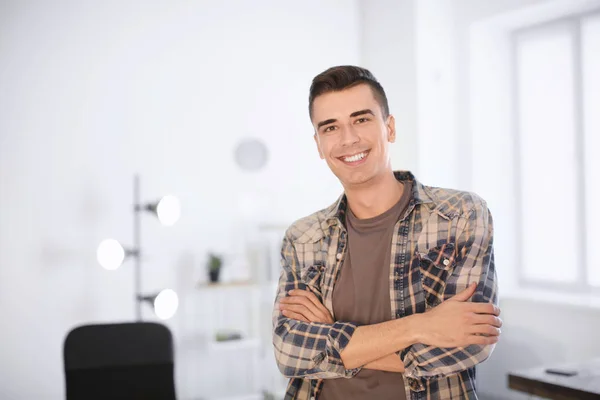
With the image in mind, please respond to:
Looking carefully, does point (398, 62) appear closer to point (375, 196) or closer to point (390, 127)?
point (390, 127)

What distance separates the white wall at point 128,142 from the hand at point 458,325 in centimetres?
262

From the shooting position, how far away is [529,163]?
4098mm

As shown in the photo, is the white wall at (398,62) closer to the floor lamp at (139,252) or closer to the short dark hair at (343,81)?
the floor lamp at (139,252)

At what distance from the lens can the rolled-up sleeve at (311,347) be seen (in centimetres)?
Answer: 145

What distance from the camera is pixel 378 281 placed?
1.51 metres

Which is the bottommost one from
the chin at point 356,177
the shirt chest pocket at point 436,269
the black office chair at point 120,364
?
the black office chair at point 120,364

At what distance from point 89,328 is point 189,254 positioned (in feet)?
5.30

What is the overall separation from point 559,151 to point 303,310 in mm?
2939

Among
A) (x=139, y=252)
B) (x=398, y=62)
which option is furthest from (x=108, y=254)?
(x=398, y=62)

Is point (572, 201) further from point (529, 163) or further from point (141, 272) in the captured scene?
point (141, 272)

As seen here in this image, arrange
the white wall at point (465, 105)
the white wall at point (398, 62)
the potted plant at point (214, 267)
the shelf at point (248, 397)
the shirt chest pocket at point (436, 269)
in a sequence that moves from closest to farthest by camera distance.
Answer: the shirt chest pocket at point (436, 269)
the potted plant at point (214, 267)
the shelf at point (248, 397)
the white wall at point (465, 105)
the white wall at point (398, 62)

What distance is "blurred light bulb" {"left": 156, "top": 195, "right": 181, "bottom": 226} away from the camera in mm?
3236

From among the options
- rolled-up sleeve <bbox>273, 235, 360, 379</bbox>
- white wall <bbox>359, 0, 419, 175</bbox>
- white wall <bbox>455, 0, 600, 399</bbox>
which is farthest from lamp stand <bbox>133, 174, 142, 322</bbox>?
white wall <bbox>455, 0, 600, 399</bbox>

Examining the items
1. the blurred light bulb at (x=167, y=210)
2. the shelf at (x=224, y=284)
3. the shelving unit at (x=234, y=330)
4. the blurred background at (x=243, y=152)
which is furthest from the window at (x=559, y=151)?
the blurred light bulb at (x=167, y=210)
